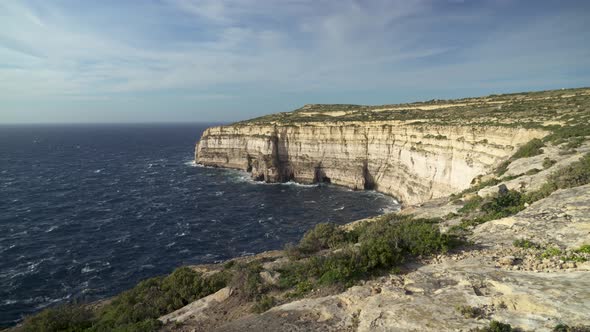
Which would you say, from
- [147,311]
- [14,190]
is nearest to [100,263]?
[147,311]

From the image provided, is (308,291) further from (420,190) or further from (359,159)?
(359,159)

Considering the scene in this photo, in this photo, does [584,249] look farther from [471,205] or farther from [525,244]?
[471,205]

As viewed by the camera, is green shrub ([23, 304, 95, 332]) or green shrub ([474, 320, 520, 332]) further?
green shrub ([23, 304, 95, 332])

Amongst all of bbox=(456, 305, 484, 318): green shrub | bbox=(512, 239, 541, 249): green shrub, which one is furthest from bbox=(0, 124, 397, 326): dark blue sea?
bbox=(456, 305, 484, 318): green shrub

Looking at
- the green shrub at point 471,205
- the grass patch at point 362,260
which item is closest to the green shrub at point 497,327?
the grass patch at point 362,260

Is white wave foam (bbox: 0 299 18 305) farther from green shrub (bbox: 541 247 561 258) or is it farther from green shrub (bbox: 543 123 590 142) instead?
green shrub (bbox: 543 123 590 142)

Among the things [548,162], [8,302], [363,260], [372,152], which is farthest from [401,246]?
[372,152]
